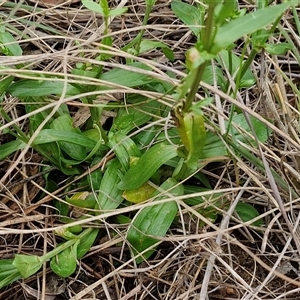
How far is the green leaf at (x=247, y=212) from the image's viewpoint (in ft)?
4.03

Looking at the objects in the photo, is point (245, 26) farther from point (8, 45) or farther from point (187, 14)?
point (8, 45)

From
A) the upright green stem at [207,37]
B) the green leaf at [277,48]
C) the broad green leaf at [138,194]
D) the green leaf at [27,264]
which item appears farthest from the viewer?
the broad green leaf at [138,194]

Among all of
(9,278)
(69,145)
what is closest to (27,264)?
(9,278)

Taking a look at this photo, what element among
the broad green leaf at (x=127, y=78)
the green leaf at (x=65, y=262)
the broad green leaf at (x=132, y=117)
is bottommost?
the green leaf at (x=65, y=262)

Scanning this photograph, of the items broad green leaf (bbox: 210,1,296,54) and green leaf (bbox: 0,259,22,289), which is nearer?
broad green leaf (bbox: 210,1,296,54)

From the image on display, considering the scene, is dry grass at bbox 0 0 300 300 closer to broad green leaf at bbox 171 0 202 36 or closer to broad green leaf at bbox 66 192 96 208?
broad green leaf at bbox 66 192 96 208

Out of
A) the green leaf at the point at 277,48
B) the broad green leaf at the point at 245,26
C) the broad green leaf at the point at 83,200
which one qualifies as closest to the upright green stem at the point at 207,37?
the broad green leaf at the point at 245,26

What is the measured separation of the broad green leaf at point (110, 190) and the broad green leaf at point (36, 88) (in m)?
0.20

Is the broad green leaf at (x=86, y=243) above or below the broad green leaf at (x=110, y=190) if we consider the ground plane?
below

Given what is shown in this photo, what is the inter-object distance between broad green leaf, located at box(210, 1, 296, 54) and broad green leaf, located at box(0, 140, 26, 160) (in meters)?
0.62

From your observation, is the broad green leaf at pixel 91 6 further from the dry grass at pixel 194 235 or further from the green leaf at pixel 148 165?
the green leaf at pixel 148 165

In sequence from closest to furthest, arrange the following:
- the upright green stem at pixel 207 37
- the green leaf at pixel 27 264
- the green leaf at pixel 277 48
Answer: the upright green stem at pixel 207 37 → the green leaf at pixel 277 48 → the green leaf at pixel 27 264

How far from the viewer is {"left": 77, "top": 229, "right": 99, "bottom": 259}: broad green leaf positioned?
3.94 feet

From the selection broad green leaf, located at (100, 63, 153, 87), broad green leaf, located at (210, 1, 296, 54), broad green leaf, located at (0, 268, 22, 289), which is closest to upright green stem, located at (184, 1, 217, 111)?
broad green leaf, located at (210, 1, 296, 54)
